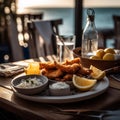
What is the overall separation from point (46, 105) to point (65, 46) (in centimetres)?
77

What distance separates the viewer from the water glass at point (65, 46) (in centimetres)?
190

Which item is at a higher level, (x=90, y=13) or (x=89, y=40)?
(x=90, y=13)

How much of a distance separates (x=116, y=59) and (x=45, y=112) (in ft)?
2.11

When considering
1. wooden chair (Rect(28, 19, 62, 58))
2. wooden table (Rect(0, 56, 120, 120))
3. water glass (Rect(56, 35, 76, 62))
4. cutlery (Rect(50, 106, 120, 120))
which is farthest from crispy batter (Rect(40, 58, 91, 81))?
wooden chair (Rect(28, 19, 62, 58))

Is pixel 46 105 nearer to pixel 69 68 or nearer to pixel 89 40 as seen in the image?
pixel 69 68

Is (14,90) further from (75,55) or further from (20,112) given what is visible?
(75,55)

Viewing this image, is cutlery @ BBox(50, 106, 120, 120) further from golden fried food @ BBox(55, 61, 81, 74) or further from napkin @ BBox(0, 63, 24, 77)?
napkin @ BBox(0, 63, 24, 77)

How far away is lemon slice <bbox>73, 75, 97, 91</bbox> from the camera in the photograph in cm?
127

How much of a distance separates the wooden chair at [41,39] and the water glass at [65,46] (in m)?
0.71

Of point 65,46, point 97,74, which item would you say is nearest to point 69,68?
point 97,74

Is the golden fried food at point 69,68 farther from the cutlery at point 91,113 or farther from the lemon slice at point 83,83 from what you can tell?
the cutlery at point 91,113

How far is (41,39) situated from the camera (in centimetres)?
266

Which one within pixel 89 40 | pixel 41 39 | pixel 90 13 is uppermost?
pixel 90 13

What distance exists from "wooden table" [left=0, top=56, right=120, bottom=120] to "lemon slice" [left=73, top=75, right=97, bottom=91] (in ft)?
0.18
